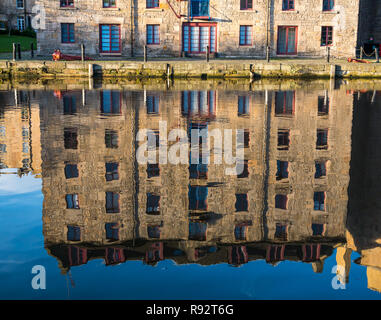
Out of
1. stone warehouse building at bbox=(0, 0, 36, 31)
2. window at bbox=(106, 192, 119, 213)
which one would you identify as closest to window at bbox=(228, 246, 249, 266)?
window at bbox=(106, 192, 119, 213)

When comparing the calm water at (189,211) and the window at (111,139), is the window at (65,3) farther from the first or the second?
the window at (111,139)

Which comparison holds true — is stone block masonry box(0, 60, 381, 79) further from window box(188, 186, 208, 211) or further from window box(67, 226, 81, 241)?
window box(67, 226, 81, 241)

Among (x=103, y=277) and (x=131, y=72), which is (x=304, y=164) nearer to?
(x=103, y=277)

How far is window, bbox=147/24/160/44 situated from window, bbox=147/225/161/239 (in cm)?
3326

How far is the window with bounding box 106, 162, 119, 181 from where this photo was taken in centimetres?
961

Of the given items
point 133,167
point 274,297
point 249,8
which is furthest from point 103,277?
point 249,8

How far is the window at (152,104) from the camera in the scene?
17.9 m

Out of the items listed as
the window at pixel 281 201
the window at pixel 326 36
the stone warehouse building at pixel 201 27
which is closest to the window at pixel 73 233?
the window at pixel 281 201

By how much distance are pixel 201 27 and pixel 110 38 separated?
640 cm

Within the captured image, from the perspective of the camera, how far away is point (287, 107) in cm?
1920

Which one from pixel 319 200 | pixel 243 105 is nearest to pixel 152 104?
pixel 243 105

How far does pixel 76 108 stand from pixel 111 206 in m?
10.9

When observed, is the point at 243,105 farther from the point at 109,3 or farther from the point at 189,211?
the point at 109,3

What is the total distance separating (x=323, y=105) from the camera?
19672 mm
